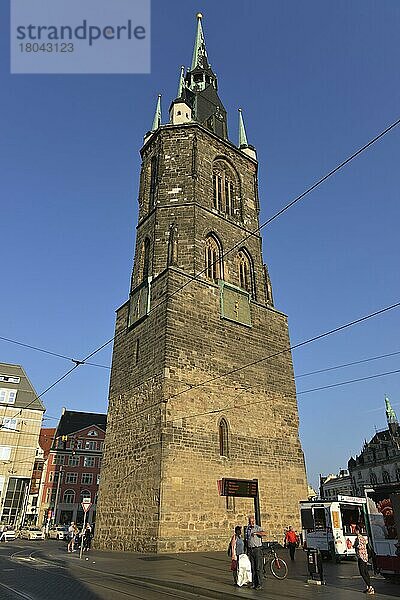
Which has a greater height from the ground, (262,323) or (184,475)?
(262,323)

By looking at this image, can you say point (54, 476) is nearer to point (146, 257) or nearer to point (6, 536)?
point (6, 536)

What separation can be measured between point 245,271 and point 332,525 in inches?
543

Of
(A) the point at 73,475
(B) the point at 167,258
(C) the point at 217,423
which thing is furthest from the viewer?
(A) the point at 73,475

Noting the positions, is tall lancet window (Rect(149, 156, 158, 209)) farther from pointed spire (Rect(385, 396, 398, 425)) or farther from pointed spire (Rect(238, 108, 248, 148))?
pointed spire (Rect(385, 396, 398, 425))

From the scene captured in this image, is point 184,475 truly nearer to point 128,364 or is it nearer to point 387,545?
point 128,364

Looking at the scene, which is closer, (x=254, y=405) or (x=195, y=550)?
(x=195, y=550)

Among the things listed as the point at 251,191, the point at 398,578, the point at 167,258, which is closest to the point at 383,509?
the point at 398,578

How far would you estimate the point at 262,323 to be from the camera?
944 inches

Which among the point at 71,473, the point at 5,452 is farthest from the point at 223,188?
the point at 71,473

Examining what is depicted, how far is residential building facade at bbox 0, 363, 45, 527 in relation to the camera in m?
43.8

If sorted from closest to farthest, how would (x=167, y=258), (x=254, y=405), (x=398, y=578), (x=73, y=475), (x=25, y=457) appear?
(x=398, y=578)
(x=254, y=405)
(x=167, y=258)
(x=25, y=457)
(x=73, y=475)

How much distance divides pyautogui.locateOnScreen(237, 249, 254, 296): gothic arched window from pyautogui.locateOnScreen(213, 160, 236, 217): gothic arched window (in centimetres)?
276

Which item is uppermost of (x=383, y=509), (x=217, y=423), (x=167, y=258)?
(x=167, y=258)

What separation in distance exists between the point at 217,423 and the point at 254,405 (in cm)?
279
